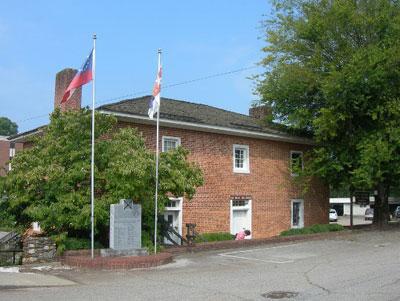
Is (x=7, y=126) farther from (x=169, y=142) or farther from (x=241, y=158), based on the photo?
(x=169, y=142)

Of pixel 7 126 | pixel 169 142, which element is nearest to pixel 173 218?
pixel 169 142

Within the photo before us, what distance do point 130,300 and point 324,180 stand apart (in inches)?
820

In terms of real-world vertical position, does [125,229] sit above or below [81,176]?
below

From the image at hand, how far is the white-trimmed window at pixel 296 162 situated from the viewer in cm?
2806

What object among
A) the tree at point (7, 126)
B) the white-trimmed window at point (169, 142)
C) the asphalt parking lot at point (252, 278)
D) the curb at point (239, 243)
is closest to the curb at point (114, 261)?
the asphalt parking lot at point (252, 278)

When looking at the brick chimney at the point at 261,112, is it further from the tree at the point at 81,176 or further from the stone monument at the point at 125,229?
the stone monument at the point at 125,229

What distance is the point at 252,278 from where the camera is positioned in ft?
43.4

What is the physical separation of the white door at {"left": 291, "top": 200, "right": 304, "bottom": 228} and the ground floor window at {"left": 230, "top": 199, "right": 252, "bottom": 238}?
3762 mm

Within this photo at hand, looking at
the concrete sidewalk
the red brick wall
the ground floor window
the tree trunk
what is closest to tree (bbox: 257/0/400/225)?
the tree trunk

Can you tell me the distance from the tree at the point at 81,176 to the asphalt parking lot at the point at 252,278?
2.31m

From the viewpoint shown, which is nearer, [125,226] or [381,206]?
[125,226]

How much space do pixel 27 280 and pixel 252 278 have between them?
5344mm

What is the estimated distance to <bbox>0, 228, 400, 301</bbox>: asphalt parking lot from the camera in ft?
36.1

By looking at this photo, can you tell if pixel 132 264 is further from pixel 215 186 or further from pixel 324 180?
pixel 324 180
